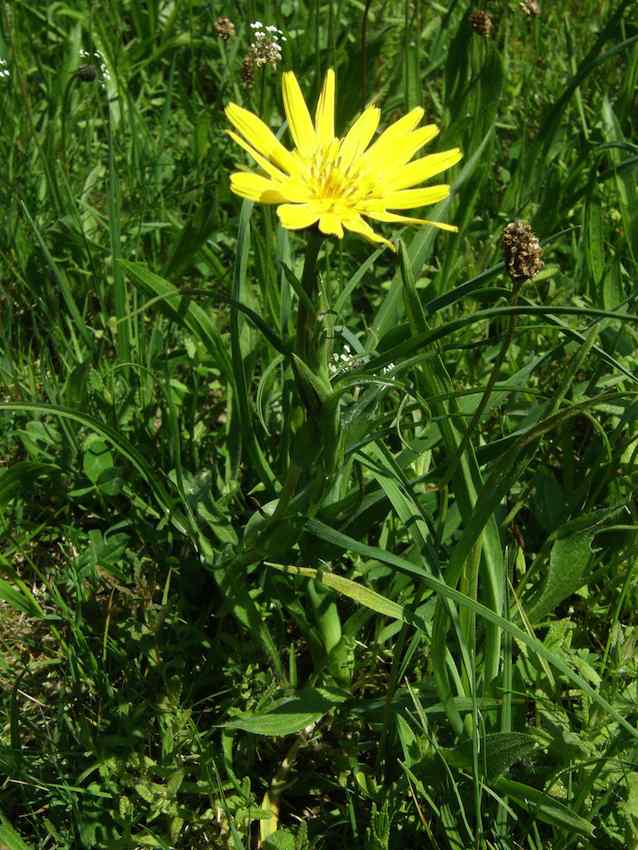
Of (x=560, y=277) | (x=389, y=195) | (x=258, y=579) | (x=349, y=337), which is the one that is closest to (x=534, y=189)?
(x=560, y=277)

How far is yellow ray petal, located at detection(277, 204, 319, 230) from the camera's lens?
4.22 ft

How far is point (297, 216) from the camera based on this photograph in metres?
1.33

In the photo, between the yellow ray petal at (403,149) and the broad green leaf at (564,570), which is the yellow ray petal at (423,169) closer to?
the yellow ray petal at (403,149)

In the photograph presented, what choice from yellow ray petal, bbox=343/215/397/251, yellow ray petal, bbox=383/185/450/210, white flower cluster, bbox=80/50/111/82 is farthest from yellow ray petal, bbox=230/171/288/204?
white flower cluster, bbox=80/50/111/82

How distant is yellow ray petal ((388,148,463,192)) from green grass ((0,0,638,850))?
0.53 ft

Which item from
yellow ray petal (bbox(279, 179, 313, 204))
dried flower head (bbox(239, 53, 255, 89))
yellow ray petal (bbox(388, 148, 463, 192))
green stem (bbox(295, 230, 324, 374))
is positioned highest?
dried flower head (bbox(239, 53, 255, 89))

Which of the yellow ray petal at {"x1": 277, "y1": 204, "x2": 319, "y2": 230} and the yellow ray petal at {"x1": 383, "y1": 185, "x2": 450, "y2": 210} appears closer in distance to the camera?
the yellow ray petal at {"x1": 277, "y1": 204, "x2": 319, "y2": 230}

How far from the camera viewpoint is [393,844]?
5.41 feet

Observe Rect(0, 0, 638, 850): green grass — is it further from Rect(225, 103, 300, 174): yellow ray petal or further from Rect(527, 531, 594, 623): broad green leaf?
Rect(225, 103, 300, 174): yellow ray petal

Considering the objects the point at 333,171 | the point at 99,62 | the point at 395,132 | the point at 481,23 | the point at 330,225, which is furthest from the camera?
the point at 99,62

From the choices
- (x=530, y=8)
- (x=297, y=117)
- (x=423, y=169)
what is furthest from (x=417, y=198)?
(x=530, y=8)

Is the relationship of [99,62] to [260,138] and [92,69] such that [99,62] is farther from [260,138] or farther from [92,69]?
[260,138]

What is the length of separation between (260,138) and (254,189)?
8.3 inches

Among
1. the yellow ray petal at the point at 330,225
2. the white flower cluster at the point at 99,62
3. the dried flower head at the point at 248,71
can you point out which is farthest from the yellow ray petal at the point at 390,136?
the white flower cluster at the point at 99,62
